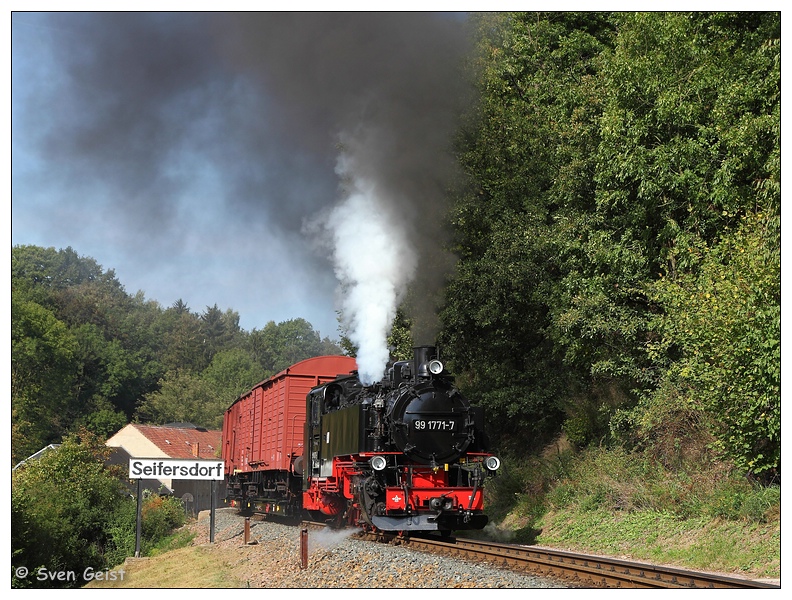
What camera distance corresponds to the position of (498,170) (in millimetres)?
22734

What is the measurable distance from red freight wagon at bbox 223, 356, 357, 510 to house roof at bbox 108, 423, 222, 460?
35.6ft

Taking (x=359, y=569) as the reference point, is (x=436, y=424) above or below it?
above

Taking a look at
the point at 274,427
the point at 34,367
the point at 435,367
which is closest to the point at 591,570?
the point at 435,367

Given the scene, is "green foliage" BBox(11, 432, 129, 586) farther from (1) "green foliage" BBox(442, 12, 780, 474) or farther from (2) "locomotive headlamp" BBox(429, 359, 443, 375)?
(1) "green foliage" BBox(442, 12, 780, 474)

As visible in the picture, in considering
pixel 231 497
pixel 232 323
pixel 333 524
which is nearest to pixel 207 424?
pixel 232 323

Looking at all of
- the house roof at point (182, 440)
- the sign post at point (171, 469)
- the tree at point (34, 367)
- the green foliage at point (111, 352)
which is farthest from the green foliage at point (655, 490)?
the house roof at point (182, 440)

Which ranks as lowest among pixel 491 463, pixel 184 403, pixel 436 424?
pixel 184 403

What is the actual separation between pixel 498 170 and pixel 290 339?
3044 inches

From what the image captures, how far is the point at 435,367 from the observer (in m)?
14.2

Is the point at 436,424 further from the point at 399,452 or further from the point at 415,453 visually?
the point at 399,452

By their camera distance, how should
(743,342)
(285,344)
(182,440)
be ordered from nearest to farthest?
1. (743,342)
2. (182,440)
3. (285,344)

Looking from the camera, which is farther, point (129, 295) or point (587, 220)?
point (129, 295)

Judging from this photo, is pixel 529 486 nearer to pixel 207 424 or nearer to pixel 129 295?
pixel 207 424

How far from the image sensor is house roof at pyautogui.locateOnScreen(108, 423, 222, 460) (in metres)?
38.2
